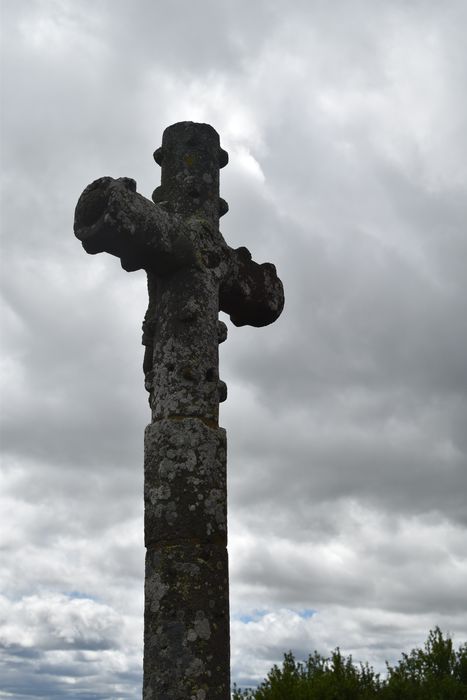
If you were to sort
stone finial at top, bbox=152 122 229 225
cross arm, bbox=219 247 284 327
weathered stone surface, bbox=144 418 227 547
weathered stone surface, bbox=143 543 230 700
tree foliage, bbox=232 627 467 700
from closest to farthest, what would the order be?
weathered stone surface, bbox=143 543 230 700 → weathered stone surface, bbox=144 418 227 547 → stone finial at top, bbox=152 122 229 225 → cross arm, bbox=219 247 284 327 → tree foliage, bbox=232 627 467 700

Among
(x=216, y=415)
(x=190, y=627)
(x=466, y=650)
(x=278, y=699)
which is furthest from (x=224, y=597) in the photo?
(x=466, y=650)

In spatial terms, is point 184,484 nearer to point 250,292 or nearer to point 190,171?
point 250,292

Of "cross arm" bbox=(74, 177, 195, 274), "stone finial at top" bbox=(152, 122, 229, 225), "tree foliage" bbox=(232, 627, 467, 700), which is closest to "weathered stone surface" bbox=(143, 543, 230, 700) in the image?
"cross arm" bbox=(74, 177, 195, 274)

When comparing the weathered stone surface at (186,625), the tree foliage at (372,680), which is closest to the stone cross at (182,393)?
the weathered stone surface at (186,625)

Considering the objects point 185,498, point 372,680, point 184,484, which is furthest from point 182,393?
point 372,680

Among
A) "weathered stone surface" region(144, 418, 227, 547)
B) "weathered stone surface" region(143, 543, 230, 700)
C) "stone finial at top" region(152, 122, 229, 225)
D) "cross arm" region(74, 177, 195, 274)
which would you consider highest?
"stone finial at top" region(152, 122, 229, 225)

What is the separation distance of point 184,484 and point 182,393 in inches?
29.7

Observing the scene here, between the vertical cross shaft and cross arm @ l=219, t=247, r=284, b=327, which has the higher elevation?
cross arm @ l=219, t=247, r=284, b=327

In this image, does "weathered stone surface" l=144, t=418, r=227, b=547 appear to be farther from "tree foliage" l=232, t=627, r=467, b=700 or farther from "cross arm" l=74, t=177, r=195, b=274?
"tree foliage" l=232, t=627, r=467, b=700

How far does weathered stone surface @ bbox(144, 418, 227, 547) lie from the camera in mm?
6398

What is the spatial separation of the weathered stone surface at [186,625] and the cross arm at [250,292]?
256 cm

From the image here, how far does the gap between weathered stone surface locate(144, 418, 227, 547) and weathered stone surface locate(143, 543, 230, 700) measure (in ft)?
0.43

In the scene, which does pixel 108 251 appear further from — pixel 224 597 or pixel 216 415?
pixel 224 597

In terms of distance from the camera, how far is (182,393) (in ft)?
22.3
